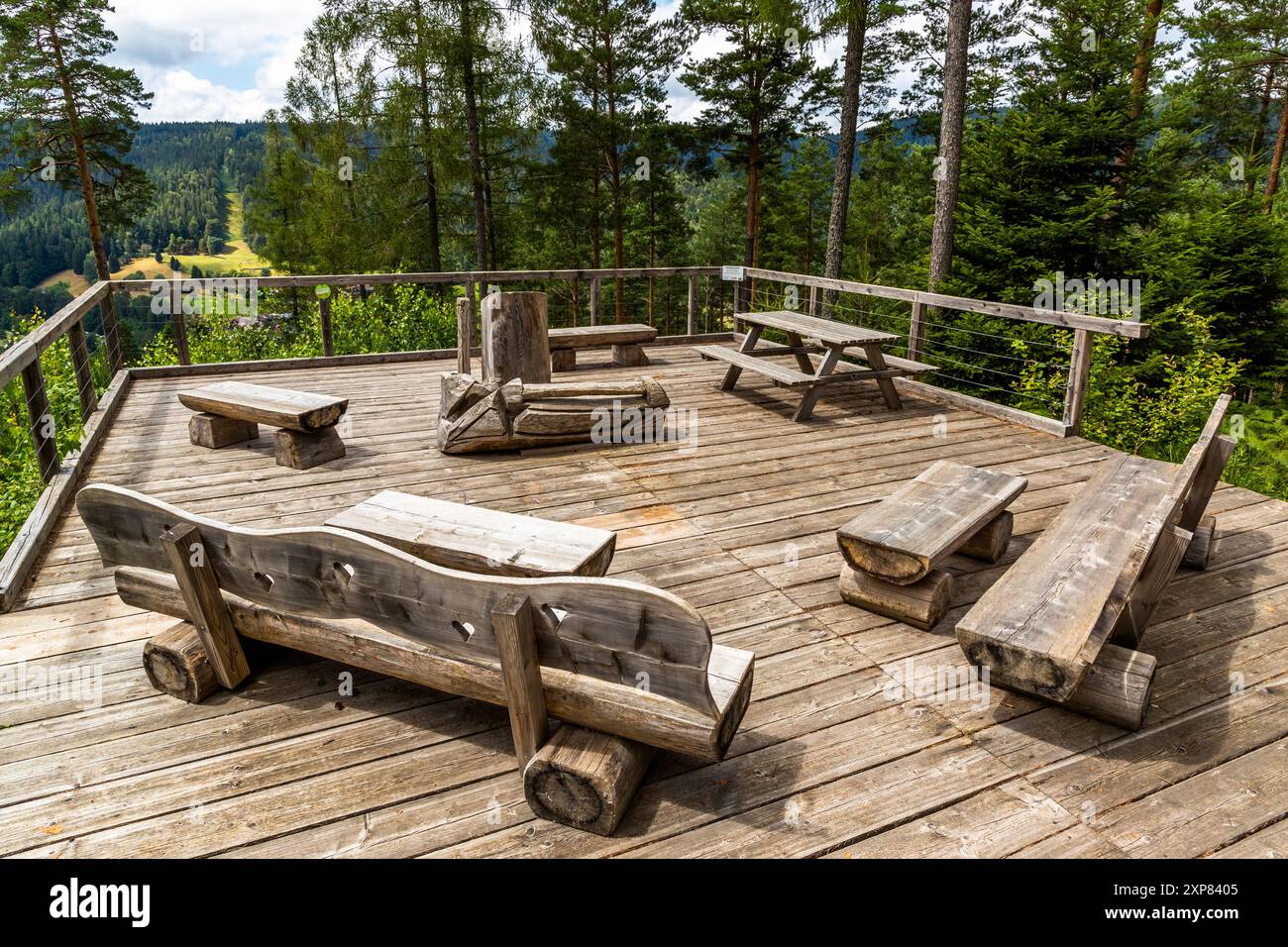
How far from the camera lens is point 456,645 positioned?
231cm

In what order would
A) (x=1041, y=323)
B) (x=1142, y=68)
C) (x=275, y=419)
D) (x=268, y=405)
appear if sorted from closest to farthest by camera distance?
(x=275, y=419) → (x=268, y=405) → (x=1041, y=323) → (x=1142, y=68)

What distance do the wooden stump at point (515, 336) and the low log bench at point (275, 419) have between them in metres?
1.50

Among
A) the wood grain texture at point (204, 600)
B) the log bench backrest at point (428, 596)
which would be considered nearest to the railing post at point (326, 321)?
the log bench backrest at point (428, 596)

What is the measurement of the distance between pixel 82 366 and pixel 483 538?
16.5 ft

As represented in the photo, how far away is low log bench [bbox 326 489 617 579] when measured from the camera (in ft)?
8.98

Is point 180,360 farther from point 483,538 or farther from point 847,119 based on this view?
point 847,119

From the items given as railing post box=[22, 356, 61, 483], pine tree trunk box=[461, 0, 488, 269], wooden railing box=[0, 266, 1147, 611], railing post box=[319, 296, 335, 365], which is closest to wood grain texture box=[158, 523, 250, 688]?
wooden railing box=[0, 266, 1147, 611]

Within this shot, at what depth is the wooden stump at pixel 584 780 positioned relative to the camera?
7.19 feet

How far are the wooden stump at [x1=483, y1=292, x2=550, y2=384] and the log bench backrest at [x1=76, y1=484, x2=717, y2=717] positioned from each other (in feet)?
13.3

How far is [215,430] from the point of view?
19.1 feet

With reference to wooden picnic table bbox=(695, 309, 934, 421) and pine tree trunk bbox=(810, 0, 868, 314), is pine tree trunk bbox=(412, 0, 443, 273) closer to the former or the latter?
pine tree trunk bbox=(810, 0, 868, 314)

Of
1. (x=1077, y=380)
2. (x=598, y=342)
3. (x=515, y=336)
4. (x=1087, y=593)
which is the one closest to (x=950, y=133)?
(x=598, y=342)

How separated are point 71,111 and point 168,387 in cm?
1938
